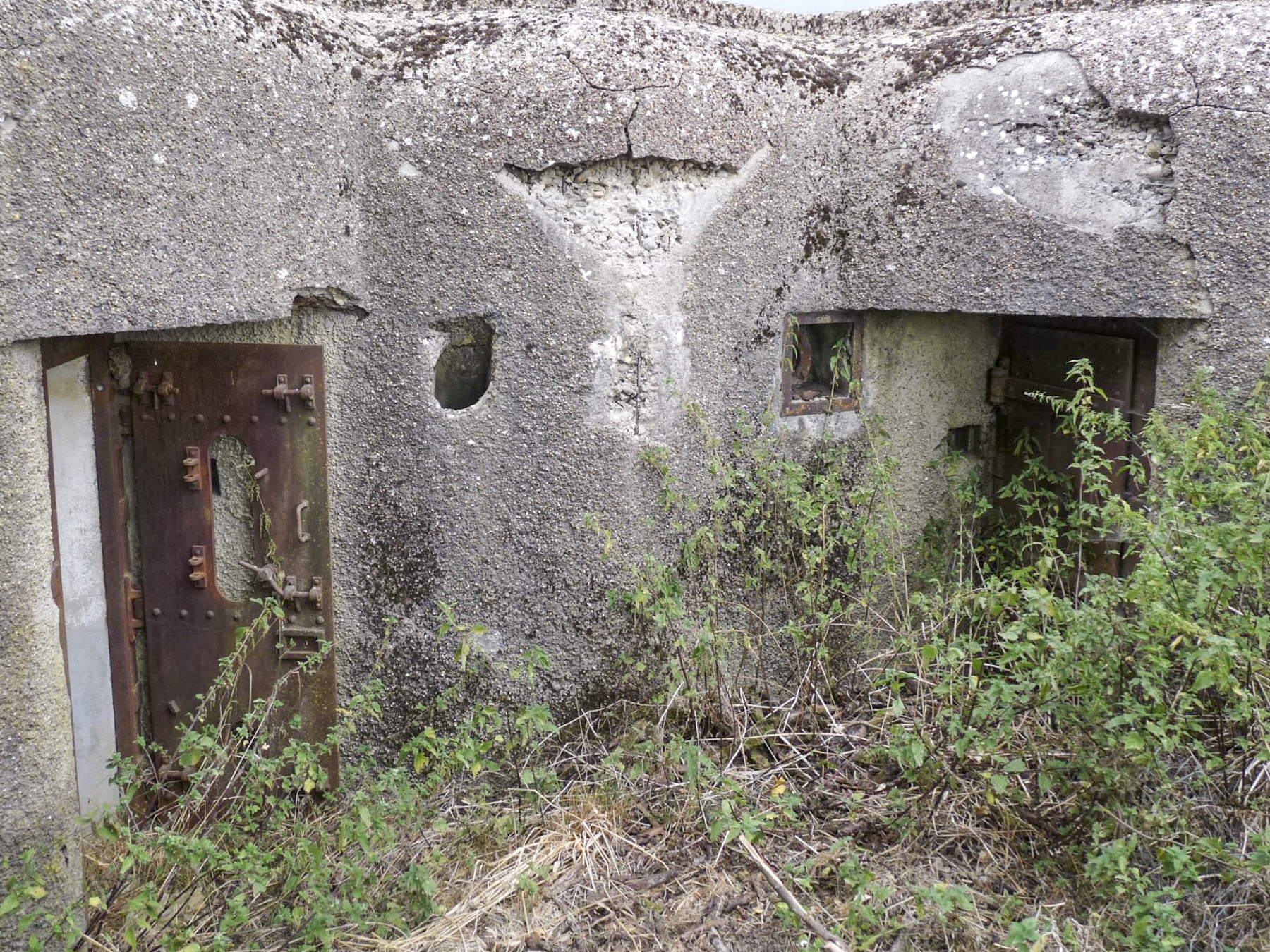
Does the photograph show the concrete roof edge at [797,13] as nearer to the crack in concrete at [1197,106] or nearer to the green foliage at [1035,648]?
the crack in concrete at [1197,106]

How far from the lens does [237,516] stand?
126 inches

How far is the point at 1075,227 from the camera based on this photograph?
329 centimetres

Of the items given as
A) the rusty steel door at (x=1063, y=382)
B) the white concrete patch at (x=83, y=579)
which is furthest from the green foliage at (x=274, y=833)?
the rusty steel door at (x=1063, y=382)

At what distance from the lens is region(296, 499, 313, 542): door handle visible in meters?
3.16

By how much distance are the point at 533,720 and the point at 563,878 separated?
0.45 metres

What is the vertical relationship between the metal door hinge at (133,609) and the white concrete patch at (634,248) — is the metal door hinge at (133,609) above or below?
below

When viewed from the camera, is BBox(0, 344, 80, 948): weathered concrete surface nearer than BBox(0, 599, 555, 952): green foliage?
Yes

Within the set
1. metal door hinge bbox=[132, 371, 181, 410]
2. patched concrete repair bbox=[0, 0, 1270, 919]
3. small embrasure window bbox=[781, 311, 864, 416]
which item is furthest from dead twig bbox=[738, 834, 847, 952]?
metal door hinge bbox=[132, 371, 181, 410]

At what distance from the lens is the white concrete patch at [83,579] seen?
2902 millimetres

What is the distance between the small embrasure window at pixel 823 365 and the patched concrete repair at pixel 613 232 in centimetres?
9

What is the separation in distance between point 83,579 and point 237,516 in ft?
1.46

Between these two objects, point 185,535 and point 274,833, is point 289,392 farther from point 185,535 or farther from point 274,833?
point 274,833

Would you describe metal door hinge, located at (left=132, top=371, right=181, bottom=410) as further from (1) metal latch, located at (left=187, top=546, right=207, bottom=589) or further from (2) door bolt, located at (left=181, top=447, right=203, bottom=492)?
(1) metal latch, located at (left=187, top=546, right=207, bottom=589)

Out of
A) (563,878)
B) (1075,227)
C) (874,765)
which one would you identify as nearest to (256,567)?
(563,878)
